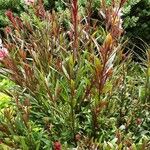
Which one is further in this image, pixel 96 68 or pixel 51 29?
pixel 51 29

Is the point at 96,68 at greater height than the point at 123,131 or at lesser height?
greater

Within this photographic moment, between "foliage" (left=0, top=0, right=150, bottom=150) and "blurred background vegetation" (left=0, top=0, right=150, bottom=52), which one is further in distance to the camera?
"blurred background vegetation" (left=0, top=0, right=150, bottom=52)

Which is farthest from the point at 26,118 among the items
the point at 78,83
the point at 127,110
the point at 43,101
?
the point at 127,110

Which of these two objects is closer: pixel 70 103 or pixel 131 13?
pixel 70 103

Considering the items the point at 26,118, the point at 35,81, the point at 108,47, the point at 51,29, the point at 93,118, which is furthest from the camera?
the point at 51,29

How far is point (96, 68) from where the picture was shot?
2.13 metres

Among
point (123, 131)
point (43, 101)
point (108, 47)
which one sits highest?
point (108, 47)

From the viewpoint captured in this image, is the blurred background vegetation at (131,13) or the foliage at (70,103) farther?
the blurred background vegetation at (131,13)

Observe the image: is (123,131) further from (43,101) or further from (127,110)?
(43,101)

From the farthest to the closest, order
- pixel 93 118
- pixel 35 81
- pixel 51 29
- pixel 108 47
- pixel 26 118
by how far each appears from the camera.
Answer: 1. pixel 51 29
2. pixel 35 81
3. pixel 93 118
4. pixel 26 118
5. pixel 108 47

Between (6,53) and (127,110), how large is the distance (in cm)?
85

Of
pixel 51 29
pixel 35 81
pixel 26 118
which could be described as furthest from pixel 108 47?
pixel 51 29

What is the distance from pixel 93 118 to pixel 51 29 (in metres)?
0.82

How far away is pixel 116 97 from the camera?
8.84ft
